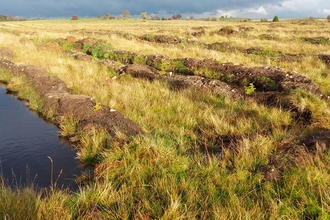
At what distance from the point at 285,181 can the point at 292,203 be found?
1.50ft

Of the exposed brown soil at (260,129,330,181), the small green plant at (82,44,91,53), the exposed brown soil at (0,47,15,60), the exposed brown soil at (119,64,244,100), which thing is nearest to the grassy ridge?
the exposed brown soil at (260,129,330,181)

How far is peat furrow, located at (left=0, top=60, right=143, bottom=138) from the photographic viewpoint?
652 cm

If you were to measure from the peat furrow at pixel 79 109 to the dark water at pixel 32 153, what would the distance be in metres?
0.56

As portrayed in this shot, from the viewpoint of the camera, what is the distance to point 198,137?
628cm

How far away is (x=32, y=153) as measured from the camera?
5953mm

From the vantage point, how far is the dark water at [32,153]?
16.5ft

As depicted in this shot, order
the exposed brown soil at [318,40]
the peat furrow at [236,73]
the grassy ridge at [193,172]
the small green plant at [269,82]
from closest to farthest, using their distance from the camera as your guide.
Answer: the grassy ridge at [193,172] → the peat furrow at [236,73] → the small green plant at [269,82] → the exposed brown soil at [318,40]

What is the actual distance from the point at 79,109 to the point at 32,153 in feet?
6.15

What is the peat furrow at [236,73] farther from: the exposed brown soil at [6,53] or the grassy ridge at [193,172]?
the exposed brown soil at [6,53]

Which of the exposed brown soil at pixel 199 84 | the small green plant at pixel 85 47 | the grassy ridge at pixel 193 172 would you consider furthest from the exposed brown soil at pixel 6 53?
the grassy ridge at pixel 193 172

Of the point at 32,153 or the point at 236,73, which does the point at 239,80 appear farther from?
the point at 32,153

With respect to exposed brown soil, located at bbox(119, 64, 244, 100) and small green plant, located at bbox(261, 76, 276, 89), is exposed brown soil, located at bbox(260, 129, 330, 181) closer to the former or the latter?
exposed brown soil, located at bbox(119, 64, 244, 100)

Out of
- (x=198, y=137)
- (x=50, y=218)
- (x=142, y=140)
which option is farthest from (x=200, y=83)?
(x=50, y=218)

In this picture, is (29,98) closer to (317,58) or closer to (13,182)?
(13,182)
